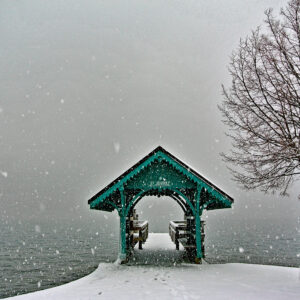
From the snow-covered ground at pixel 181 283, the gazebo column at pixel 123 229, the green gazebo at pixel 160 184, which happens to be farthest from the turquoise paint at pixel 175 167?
the snow-covered ground at pixel 181 283

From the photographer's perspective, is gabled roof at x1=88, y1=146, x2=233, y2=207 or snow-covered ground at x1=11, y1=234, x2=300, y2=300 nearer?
snow-covered ground at x1=11, y1=234, x2=300, y2=300

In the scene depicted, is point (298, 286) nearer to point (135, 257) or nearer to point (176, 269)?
point (176, 269)

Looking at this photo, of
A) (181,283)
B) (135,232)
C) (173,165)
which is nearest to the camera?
(181,283)

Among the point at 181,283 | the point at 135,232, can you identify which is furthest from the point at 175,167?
the point at 135,232

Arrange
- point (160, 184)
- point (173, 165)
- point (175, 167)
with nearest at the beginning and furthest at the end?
point (173, 165) < point (175, 167) < point (160, 184)

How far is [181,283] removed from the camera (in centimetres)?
1009

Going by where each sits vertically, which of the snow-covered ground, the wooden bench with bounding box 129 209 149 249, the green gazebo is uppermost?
the green gazebo

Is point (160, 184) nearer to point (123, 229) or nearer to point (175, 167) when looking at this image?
point (175, 167)

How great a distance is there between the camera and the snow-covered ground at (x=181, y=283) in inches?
343

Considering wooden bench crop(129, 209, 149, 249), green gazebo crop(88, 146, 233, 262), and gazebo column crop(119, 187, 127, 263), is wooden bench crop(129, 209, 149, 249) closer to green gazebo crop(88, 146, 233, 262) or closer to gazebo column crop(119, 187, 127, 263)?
gazebo column crop(119, 187, 127, 263)

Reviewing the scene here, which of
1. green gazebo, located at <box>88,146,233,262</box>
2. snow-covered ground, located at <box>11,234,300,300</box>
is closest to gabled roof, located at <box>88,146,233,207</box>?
green gazebo, located at <box>88,146,233,262</box>

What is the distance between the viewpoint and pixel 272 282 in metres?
10.3

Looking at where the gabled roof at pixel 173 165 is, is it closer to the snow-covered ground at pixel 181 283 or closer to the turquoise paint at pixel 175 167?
the turquoise paint at pixel 175 167

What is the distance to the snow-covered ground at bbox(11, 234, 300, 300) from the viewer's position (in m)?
8.72
